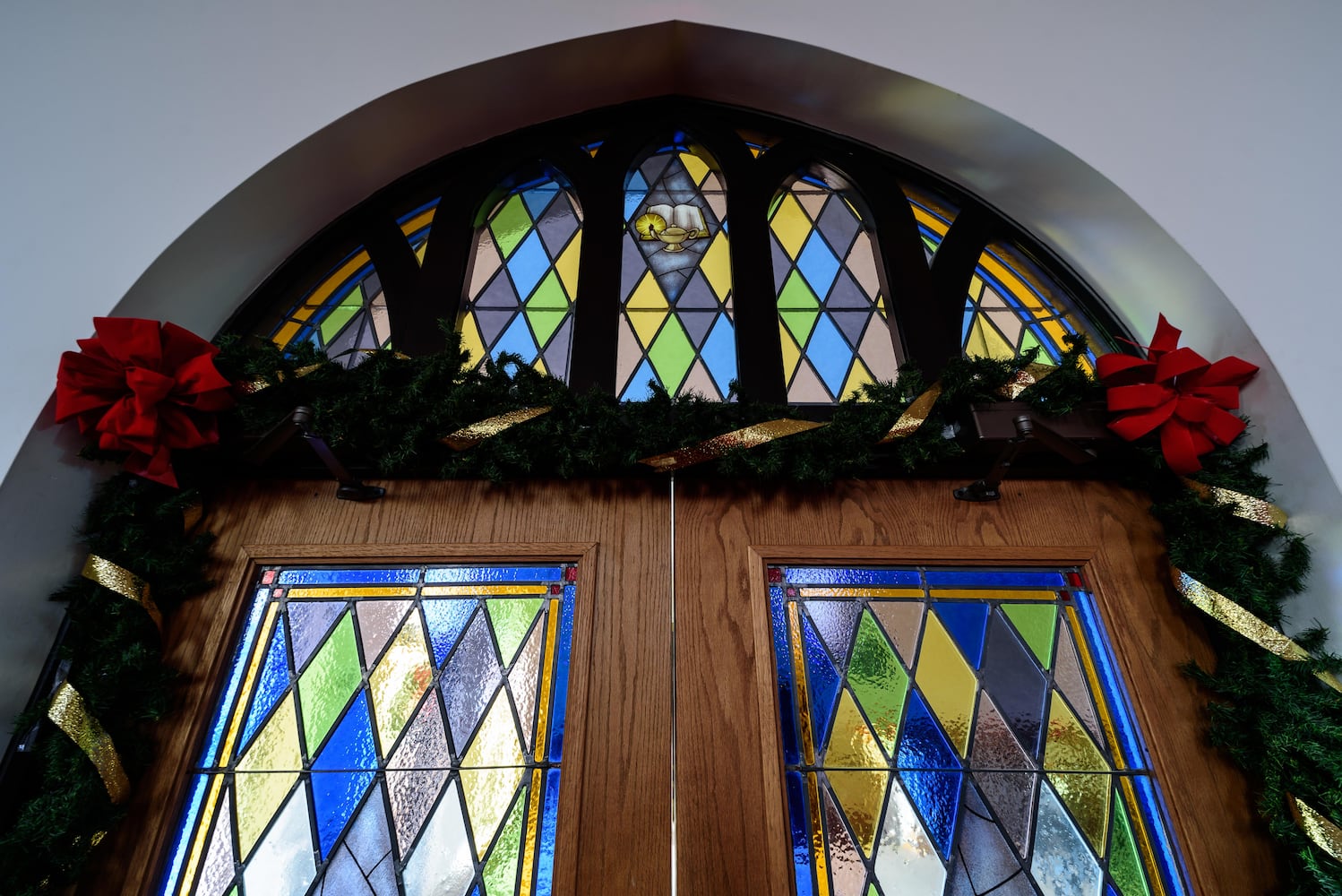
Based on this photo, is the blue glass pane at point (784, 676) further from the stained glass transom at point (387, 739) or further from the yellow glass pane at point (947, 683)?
the stained glass transom at point (387, 739)

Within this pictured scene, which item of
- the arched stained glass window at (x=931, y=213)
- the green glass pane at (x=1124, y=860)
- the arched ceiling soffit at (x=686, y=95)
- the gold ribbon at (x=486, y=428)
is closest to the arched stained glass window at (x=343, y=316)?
the arched ceiling soffit at (x=686, y=95)

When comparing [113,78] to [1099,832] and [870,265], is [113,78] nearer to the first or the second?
[870,265]

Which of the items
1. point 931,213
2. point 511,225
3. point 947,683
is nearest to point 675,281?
point 511,225

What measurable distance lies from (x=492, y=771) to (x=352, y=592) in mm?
404

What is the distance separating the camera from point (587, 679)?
108cm

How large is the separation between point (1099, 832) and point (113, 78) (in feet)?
7.47

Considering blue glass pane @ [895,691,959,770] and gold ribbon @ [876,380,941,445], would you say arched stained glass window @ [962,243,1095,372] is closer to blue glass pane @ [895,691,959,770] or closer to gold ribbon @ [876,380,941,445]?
gold ribbon @ [876,380,941,445]

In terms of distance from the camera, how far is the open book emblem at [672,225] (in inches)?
64.5

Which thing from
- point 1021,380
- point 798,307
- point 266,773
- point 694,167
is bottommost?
point 266,773

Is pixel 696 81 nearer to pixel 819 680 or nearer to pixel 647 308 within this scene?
pixel 647 308

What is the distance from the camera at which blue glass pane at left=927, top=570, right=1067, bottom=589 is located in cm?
119

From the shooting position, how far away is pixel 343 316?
5.03ft

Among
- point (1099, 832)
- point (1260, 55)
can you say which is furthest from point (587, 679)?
point (1260, 55)

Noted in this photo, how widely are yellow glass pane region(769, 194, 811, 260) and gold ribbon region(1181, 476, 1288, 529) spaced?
38.1 inches
